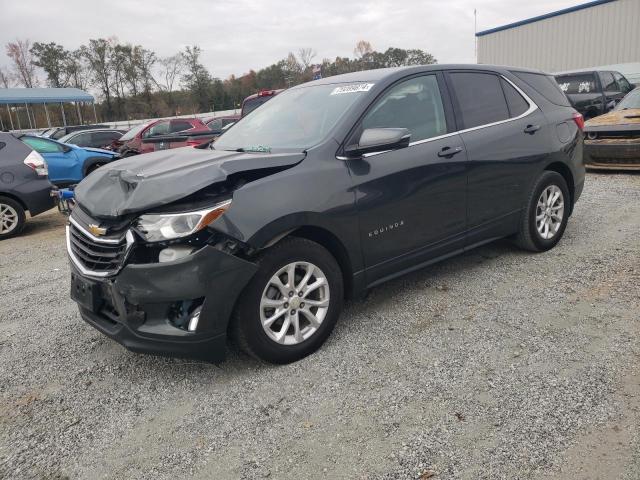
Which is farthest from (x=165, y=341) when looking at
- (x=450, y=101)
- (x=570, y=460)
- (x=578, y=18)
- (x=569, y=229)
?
(x=578, y=18)

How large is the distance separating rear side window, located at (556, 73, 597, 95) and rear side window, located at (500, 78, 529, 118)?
11.0 m

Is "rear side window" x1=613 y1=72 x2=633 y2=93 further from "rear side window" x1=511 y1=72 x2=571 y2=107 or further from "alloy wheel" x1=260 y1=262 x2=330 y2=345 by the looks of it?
"alloy wheel" x1=260 y1=262 x2=330 y2=345

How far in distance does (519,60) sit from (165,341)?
32.0 meters

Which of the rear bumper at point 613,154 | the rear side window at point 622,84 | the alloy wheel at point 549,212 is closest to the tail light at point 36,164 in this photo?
the alloy wheel at point 549,212

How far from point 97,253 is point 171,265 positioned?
2.03 ft

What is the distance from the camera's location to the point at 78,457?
8.11ft

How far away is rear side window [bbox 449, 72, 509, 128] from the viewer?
13.5ft

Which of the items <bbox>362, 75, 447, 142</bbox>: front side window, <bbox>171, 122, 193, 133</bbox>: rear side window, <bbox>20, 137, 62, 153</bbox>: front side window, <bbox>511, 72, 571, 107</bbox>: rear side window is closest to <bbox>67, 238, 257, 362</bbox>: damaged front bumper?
<bbox>362, 75, 447, 142</bbox>: front side window

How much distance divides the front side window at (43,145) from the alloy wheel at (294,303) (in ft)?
30.9

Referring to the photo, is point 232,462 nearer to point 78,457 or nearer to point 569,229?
point 78,457

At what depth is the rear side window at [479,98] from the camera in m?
4.12

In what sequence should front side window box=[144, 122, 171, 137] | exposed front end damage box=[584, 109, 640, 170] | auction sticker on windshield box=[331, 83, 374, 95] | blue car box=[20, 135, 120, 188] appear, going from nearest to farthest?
auction sticker on windshield box=[331, 83, 374, 95]
exposed front end damage box=[584, 109, 640, 170]
blue car box=[20, 135, 120, 188]
front side window box=[144, 122, 171, 137]

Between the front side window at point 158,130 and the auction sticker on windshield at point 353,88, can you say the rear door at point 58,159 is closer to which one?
the front side window at point 158,130

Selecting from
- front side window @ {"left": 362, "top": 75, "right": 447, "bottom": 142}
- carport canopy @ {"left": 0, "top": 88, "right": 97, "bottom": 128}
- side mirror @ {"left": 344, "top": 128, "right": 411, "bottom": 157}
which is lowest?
side mirror @ {"left": 344, "top": 128, "right": 411, "bottom": 157}
